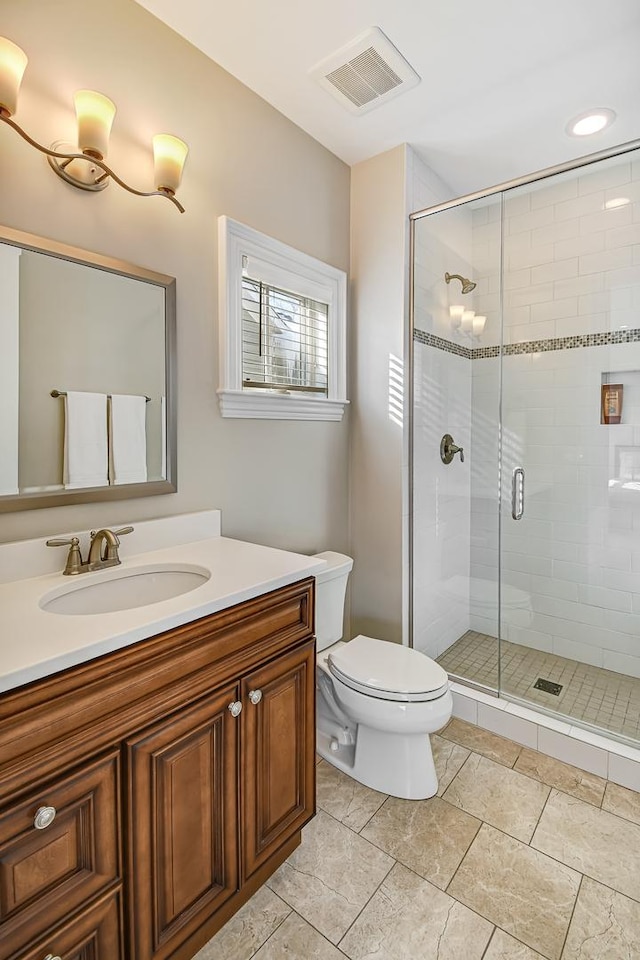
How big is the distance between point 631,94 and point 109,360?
7.25 ft

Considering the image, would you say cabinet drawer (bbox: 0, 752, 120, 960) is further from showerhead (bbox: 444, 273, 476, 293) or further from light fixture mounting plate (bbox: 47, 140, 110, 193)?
showerhead (bbox: 444, 273, 476, 293)

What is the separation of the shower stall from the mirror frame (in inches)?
46.9

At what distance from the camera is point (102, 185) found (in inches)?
54.3

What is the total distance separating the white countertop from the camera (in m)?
0.82

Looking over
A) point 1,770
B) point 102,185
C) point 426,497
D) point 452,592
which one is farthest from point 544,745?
point 102,185

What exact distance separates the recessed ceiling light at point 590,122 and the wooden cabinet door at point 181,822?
2.57 m

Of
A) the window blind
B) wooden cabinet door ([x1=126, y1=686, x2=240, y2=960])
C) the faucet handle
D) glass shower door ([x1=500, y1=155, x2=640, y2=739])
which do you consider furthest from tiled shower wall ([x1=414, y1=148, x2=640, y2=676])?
the faucet handle

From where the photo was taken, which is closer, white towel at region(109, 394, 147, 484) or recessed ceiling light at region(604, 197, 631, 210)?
white towel at region(109, 394, 147, 484)

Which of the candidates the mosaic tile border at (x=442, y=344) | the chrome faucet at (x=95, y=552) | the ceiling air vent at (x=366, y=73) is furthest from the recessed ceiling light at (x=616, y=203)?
the chrome faucet at (x=95, y=552)

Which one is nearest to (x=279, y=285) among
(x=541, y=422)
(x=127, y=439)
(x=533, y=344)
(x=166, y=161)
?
(x=166, y=161)

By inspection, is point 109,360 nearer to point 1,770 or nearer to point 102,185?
point 102,185

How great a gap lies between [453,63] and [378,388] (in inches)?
48.6

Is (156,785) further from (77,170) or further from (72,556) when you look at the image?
(77,170)

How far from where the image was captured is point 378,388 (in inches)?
91.4
